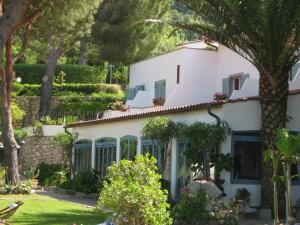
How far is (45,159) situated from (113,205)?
2658 cm

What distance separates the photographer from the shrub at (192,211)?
600 inches

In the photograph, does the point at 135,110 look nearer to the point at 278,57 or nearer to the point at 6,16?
the point at 6,16

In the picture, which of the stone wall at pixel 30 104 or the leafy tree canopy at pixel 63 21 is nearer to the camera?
the leafy tree canopy at pixel 63 21

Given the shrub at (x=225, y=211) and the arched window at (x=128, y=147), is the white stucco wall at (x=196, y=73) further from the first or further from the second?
the shrub at (x=225, y=211)

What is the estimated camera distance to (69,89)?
155ft

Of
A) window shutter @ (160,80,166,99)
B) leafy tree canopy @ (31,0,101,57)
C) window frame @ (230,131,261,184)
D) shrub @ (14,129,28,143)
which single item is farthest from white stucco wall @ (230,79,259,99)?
shrub @ (14,129,28,143)

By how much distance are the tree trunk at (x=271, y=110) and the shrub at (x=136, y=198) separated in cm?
729

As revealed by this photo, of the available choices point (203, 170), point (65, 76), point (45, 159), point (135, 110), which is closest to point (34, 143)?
point (45, 159)

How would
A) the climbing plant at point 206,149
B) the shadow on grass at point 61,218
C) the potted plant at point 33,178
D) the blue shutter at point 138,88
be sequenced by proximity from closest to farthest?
the shadow on grass at point 61,218
the climbing plant at point 206,149
the potted plant at point 33,178
the blue shutter at point 138,88

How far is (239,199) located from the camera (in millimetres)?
18172

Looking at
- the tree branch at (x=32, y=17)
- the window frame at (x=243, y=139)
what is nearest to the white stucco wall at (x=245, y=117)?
the window frame at (x=243, y=139)

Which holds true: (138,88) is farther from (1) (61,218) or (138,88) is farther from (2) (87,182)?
(1) (61,218)

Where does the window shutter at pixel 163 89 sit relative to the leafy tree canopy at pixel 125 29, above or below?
below

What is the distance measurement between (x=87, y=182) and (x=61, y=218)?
9740mm
